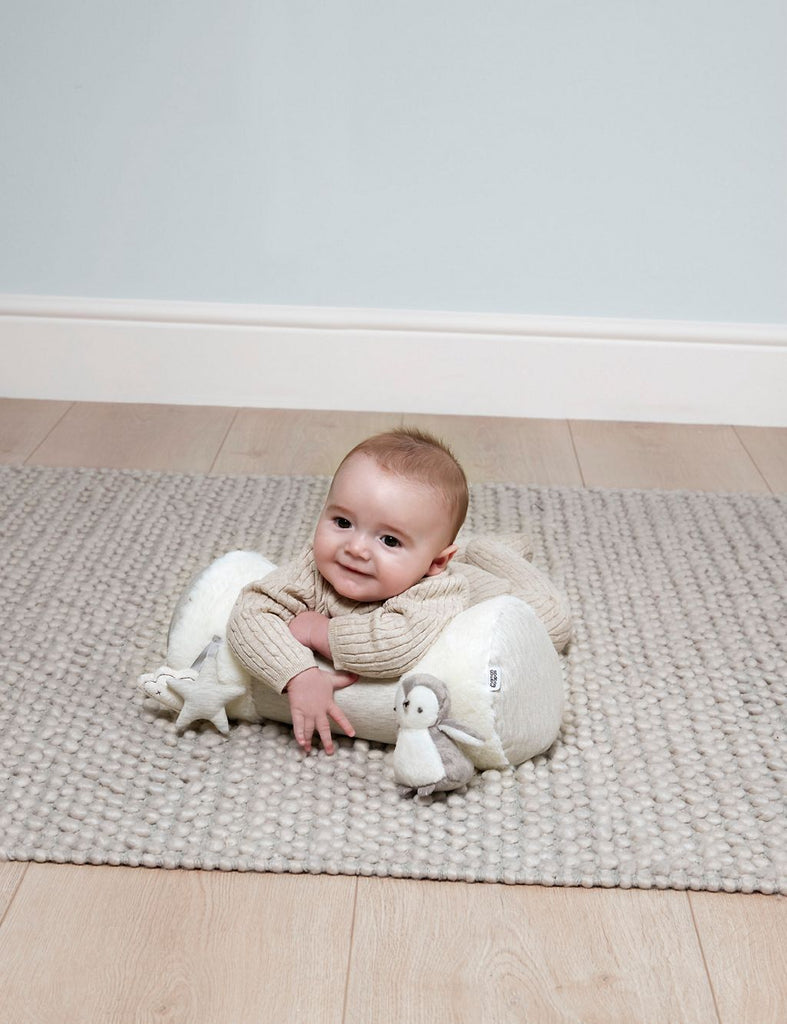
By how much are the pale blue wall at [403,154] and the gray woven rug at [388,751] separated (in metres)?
0.57

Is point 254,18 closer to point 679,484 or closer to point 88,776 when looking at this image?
point 679,484

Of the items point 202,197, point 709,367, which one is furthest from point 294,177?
point 709,367

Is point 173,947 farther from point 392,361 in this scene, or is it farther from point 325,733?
point 392,361

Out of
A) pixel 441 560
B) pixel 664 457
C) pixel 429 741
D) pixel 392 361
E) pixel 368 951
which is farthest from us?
pixel 392 361

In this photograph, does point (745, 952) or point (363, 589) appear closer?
point (745, 952)

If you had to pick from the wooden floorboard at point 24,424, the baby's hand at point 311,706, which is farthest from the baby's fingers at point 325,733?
the wooden floorboard at point 24,424

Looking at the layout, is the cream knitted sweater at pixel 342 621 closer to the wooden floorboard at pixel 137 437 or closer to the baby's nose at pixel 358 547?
the baby's nose at pixel 358 547

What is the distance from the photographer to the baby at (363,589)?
3.13ft

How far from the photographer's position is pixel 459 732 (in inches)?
36.1

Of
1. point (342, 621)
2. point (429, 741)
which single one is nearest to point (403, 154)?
point (342, 621)

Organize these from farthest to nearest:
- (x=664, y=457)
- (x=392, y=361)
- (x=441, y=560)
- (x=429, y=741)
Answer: (x=392, y=361) → (x=664, y=457) → (x=441, y=560) → (x=429, y=741)

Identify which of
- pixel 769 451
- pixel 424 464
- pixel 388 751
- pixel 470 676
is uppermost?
pixel 424 464

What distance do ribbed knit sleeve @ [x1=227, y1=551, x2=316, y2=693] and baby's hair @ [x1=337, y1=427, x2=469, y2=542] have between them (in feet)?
0.40

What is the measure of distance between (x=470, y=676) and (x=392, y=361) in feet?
3.50
